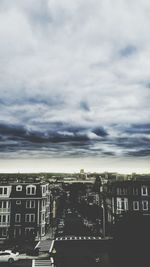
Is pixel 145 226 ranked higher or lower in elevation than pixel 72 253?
higher

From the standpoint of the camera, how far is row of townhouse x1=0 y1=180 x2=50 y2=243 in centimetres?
5697

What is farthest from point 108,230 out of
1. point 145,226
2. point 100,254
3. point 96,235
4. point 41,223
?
point 145,226

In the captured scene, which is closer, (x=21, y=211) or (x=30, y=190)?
(x=21, y=211)

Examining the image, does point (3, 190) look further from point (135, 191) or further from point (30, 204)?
point (135, 191)

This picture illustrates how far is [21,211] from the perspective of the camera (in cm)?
5766

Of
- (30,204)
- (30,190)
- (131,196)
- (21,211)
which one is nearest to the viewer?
(21,211)

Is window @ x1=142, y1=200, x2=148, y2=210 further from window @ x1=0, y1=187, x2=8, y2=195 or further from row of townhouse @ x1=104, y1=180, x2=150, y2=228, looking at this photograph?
window @ x1=0, y1=187, x2=8, y2=195

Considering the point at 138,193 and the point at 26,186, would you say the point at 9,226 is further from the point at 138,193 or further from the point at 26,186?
the point at 138,193

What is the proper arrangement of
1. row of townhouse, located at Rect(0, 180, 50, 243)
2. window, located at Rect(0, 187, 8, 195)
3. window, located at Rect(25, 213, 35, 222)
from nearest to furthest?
row of townhouse, located at Rect(0, 180, 50, 243), window, located at Rect(25, 213, 35, 222), window, located at Rect(0, 187, 8, 195)

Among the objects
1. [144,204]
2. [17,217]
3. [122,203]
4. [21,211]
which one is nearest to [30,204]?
[21,211]

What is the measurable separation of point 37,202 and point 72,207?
64.8m

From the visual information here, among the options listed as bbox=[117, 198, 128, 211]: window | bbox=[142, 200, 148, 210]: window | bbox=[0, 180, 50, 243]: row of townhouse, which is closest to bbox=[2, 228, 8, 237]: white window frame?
bbox=[0, 180, 50, 243]: row of townhouse

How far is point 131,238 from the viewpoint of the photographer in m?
25.7

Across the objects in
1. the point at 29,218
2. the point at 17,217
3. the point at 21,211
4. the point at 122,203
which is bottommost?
the point at 29,218
